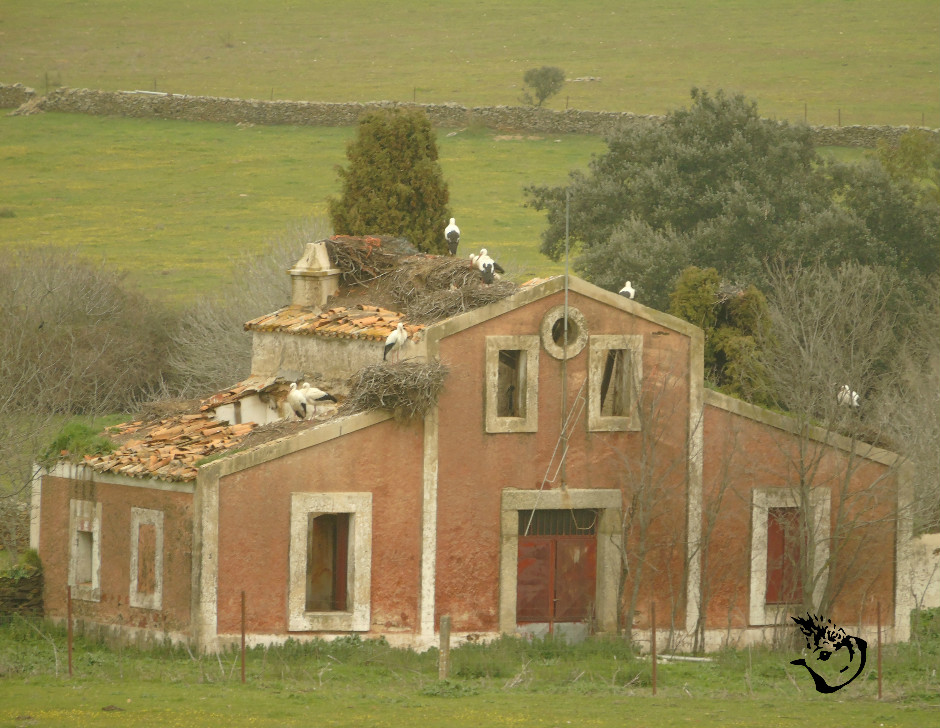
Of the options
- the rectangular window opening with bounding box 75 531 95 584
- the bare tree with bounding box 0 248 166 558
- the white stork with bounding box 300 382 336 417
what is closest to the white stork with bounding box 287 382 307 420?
the white stork with bounding box 300 382 336 417

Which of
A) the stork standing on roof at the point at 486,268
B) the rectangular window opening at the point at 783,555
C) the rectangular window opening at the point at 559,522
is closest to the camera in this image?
the rectangular window opening at the point at 559,522

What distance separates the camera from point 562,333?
3084 cm

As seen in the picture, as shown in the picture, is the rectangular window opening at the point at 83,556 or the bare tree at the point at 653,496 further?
the rectangular window opening at the point at 83,556

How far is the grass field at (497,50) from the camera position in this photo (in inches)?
3332

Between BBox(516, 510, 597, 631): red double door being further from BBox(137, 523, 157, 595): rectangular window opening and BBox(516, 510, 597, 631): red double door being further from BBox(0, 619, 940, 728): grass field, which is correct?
BBox(137, 523, 157, 595): rectangular window opening

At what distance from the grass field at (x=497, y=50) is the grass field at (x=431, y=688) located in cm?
5208

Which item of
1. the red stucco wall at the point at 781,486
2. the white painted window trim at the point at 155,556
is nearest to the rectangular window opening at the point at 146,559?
the white painted window trim at the point at 155,556

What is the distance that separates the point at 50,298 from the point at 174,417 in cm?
2312

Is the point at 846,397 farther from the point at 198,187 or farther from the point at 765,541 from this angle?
the point at 198,187

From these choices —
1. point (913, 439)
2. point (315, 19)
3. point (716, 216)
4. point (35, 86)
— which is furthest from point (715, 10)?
point (913, 439)

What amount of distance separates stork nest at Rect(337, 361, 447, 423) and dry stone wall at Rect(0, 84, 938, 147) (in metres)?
47.2

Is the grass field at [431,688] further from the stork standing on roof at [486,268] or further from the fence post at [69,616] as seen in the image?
the stork standing on roof at [486,268]

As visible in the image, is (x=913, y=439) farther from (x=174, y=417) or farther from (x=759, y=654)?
(x=174, y=417)

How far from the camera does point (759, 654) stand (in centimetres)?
3077
